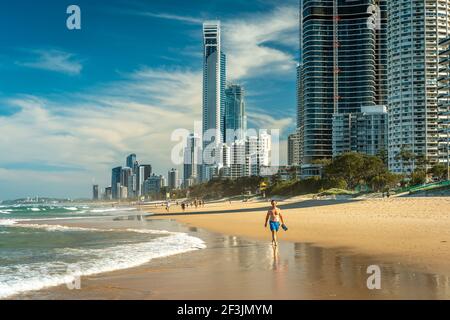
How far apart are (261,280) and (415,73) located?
167414 millimetres

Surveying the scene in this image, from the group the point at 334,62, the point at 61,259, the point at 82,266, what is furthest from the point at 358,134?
the point at 82,266

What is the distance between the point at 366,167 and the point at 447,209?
247 feet

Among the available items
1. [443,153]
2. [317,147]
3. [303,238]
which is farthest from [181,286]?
[317,147]

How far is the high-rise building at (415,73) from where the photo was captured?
15862 centimetres

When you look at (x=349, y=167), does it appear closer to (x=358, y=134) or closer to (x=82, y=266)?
Answer: (x=358, y=134)

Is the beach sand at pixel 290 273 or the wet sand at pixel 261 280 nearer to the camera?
the wet sand at pixel 261 280

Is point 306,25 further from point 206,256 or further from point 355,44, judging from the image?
point 206,256

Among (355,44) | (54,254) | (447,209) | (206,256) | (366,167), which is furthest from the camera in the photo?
(355,44)

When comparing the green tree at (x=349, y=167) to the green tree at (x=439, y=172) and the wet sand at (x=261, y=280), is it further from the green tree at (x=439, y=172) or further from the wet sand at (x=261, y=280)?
the wet sand at (x=261, y=280)

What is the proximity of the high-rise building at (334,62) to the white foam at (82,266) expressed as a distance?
156588 millimetres

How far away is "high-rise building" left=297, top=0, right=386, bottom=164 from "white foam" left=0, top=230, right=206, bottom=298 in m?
157

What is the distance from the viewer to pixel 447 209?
33.3 metres

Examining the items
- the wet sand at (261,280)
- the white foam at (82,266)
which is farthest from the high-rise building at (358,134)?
the wet sand at (261,280)
